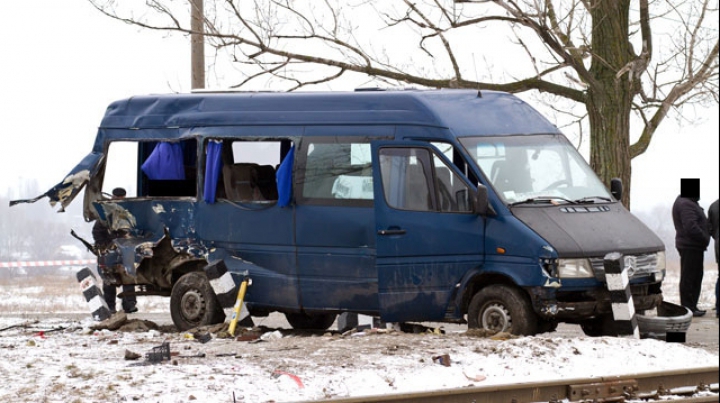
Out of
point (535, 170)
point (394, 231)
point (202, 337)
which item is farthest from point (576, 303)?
point (202, 337)

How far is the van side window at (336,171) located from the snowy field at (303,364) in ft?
4.78

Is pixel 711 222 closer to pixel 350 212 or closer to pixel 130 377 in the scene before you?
pixel 350 212

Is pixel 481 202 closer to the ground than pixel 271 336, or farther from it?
farther from it

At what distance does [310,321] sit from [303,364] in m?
4.42

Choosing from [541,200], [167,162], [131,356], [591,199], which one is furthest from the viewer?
[167,162]

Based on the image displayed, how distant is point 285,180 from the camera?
44.8 ft

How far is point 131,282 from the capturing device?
15031 millimetres

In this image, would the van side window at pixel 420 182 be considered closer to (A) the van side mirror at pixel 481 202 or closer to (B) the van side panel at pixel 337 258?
(A) the van side mirror at pixel 481 202

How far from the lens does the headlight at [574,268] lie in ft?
→ 39.3

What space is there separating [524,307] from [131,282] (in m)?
5.08

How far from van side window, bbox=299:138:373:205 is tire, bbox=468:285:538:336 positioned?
1.54 meters

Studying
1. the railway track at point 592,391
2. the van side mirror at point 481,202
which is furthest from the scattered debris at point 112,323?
the railway track at point 592,391

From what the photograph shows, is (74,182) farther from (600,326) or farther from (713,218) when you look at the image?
(713,218)

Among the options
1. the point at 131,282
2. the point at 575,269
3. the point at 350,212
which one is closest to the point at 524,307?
the point at 575,269
